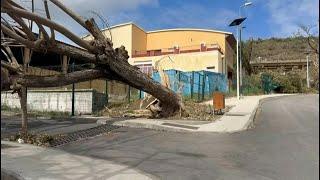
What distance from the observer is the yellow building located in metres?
57.3

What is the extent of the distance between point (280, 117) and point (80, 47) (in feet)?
32.3

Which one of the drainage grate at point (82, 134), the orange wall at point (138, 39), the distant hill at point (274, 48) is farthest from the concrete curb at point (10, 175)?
the distant hill at point (274, 48)

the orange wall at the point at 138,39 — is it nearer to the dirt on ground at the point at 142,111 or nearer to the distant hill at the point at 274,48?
the distant hill at the point at 274,48

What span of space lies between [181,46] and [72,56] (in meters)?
48.6

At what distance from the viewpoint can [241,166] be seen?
1142 cm

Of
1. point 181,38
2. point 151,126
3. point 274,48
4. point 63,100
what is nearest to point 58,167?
point 151,126

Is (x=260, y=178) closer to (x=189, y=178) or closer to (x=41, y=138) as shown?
(x=189, y=178)

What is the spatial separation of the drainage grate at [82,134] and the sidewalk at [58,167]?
6.80 ft

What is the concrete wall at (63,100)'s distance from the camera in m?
27.2

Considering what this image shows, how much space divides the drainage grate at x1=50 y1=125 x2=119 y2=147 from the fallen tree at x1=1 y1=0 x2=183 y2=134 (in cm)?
114

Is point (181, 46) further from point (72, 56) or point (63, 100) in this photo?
point (72, 56)

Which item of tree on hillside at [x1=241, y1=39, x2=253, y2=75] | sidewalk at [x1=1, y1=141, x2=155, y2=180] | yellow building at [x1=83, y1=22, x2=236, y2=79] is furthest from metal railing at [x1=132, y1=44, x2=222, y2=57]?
sidewalk at [x1=1, y1=141, x2=155, y2=180]

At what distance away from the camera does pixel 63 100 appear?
28.1 meters

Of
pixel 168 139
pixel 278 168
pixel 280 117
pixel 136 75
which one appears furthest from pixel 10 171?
pixel 280 117
